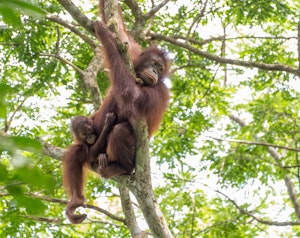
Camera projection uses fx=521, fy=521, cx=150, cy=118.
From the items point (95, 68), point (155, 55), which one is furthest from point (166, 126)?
point (155, 55)

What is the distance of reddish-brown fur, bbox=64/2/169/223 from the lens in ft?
13.8

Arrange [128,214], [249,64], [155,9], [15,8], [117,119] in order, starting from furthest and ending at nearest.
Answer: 1. [155,9]
2. [249,64]
3. [128,214]
4. [117,119]
5. [15,8]

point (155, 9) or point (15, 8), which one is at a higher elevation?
point (155, 9)

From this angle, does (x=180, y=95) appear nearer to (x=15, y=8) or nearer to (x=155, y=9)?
(x=155, y=9)

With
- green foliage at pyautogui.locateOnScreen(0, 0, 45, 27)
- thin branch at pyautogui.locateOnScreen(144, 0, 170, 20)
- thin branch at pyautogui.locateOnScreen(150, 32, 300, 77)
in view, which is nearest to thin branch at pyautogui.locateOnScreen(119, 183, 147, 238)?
thin branch at pyautogui.locateOnScreen(150, 32, 300, 77)

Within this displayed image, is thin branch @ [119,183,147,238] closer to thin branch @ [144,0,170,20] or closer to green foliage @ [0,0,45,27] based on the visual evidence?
thin branch @ [144,0,170,20]

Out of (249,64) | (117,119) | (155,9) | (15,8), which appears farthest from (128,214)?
(15,8)

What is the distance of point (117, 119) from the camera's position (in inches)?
178

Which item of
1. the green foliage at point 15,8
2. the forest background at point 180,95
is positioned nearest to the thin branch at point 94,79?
the forest background at point 180,95

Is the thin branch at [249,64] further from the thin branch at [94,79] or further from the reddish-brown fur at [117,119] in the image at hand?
the reddish-brown fur at [117,119]

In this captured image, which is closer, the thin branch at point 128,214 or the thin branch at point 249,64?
the thin branch at point 128,214

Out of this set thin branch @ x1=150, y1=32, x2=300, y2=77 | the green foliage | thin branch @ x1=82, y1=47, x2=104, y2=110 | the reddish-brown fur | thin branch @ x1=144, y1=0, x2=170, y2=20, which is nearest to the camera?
the green foliage

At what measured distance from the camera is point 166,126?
316 inches

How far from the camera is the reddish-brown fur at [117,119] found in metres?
4.21
